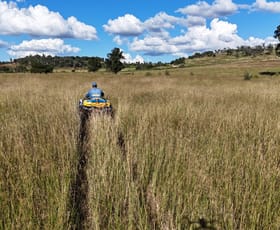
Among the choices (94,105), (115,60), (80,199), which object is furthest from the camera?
(115,60)

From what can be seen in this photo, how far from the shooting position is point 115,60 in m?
56.0

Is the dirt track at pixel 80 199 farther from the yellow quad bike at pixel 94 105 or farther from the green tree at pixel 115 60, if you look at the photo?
the green tree at pixel 115 60

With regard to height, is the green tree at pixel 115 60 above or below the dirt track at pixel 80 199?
above

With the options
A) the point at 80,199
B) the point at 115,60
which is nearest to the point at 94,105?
the point at 80,199

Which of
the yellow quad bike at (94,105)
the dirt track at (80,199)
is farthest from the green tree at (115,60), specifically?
the dirt track at (80,199)

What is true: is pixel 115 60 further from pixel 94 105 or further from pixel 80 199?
pixel 80 199

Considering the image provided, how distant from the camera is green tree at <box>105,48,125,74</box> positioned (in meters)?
55.8

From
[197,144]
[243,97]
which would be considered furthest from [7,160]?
[243,97]

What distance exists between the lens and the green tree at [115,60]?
55.8m

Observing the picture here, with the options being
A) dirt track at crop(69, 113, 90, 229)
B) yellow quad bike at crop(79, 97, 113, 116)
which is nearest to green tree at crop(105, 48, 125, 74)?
yellow quad bike at crop(79, 97, 113, 116)

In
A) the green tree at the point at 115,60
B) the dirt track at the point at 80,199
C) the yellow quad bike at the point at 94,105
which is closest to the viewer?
the dirt track at the point at 80,199

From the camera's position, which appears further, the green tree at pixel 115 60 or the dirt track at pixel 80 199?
the green tree at pixel 115 60

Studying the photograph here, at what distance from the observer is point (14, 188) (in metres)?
2.09

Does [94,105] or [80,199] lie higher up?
[94,105]
